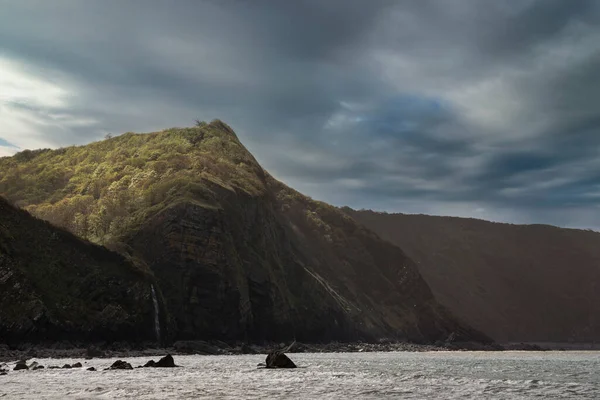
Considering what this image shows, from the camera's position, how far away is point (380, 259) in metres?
194

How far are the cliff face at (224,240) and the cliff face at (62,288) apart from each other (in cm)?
706

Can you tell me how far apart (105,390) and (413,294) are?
547 ft

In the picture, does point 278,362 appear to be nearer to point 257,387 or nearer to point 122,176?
point 257,387

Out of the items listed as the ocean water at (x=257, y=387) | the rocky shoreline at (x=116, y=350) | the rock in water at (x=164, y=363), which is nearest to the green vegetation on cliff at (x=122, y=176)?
the rocky shoreline at (x=116, y=350)

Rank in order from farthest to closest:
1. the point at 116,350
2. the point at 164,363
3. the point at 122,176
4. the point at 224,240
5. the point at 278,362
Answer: the point at 122,176 → the point at 224,240 → the point at 116,350 → the point at 278,362 → the point at 164,363

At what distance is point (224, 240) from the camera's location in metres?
104

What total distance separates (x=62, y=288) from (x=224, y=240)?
120 feet

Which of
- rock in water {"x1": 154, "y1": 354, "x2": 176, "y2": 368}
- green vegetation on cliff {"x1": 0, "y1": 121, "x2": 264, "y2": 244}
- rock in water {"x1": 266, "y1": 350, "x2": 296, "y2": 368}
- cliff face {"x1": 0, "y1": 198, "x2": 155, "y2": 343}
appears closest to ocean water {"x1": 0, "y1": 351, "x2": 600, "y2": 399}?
rock in water {"x1": 154, "y1": 354, "x2": 176, "y2": 368}

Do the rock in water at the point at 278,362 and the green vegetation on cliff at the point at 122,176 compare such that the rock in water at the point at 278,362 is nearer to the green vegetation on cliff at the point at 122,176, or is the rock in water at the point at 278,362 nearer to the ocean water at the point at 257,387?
the ocean water at the point at 257,387

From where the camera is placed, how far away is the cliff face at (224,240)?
3772 inches

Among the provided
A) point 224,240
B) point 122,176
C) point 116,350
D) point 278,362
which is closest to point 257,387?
point 278,362

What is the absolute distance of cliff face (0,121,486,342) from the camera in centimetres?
9581

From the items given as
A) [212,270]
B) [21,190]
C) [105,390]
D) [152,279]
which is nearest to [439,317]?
[212,270]

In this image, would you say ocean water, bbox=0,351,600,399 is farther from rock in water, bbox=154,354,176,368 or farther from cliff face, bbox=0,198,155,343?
cliff face, bbox=0,198,155,343
